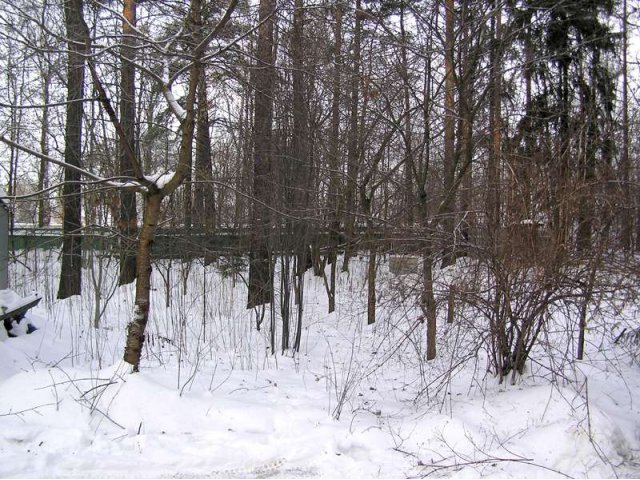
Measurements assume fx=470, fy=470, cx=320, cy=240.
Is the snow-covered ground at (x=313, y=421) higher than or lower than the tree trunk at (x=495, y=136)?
lower

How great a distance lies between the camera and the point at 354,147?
832cm

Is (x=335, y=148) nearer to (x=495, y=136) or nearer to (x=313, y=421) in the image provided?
(x=495, y=136)

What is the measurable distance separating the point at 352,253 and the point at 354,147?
224 centimetres

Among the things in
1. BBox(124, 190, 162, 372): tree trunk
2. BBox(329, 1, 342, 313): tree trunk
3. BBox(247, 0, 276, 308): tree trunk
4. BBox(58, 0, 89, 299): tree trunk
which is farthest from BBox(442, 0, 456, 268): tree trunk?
BBox(58, 0, 89, 299): tree trunk

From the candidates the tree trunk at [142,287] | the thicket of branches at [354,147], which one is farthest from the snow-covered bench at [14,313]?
the tree trunk at [142,287]

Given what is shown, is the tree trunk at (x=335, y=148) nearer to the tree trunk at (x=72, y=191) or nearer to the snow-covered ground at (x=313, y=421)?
the snow-covered ground at (x=313, y=421)

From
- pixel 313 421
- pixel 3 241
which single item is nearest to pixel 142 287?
pixel 313 421

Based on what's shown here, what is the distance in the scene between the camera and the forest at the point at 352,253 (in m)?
3.49

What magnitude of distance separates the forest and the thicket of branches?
1.6 inches

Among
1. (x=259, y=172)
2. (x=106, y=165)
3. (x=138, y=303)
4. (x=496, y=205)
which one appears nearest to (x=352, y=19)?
(x=259, y=172)

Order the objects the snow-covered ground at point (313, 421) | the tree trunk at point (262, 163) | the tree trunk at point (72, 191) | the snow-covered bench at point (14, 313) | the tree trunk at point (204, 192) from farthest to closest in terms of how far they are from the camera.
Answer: the tree trunk at point (204, 192), the tree trunk at point (72, 191), the tree trunk at point (262, 163), the snow-covered bench at point (14, 313), the snow-covered ground at point (313, 421)

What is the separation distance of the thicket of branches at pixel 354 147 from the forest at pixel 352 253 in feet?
0.13

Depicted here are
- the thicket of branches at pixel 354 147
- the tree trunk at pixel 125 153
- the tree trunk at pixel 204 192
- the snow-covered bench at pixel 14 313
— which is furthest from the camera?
the tree trunk at pixel 204 192

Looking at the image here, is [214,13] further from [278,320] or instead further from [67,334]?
[67,334]
